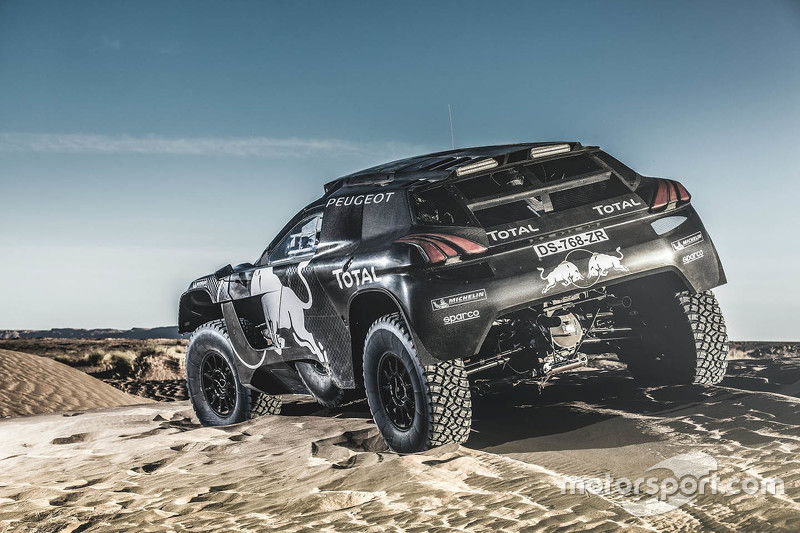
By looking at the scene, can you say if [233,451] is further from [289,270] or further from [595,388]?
[595,388]

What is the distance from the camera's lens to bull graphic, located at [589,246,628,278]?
17.0ft

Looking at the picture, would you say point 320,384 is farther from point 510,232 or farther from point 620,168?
point 620,168

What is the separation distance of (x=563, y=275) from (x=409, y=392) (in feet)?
4.22

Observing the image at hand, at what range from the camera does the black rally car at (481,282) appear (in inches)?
196

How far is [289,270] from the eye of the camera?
6438 millimetres

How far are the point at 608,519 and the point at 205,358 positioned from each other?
514cm

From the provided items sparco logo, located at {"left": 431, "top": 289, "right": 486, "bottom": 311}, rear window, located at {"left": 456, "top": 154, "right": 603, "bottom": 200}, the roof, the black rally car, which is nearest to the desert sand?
the black rally car

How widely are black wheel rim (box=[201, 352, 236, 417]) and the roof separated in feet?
7.86

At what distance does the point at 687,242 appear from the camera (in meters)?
5.59

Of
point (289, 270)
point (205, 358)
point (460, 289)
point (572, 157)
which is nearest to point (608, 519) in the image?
point (460, 289)

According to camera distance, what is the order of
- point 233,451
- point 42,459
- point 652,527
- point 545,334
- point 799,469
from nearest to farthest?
point 652,527 → point 799,469 → point 545,334 → point 233,451 → point 42,459

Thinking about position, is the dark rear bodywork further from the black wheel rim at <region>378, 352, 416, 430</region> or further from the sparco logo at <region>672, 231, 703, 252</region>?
the black wheel rim at <region>378, 352, 416, 430</region>
